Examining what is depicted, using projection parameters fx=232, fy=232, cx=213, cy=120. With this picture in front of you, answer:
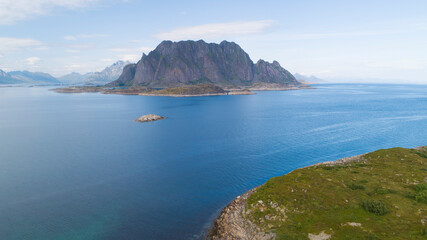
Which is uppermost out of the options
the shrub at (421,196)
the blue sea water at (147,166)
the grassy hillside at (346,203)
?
→ the shrub at (421,196)

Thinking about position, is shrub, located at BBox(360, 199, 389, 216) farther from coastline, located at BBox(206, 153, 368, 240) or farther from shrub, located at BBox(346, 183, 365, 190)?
coastline, located at BBox(206, 153, 368, 240)

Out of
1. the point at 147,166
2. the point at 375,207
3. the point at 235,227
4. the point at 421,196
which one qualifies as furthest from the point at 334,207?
the point at 147,166

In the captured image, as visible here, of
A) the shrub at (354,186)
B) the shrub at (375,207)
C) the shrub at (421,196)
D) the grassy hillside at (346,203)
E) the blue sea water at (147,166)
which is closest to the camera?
the grassy hillside at (346,203)

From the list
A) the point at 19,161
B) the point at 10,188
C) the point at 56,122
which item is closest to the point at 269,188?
the point at 10,188

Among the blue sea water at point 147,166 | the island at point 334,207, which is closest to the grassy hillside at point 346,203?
the island at point 334,207

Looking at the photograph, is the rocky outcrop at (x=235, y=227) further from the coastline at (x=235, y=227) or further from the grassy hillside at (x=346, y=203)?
the grassy hillside at (x=346, y=203)

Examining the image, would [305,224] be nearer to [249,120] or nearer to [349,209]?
[349,209]

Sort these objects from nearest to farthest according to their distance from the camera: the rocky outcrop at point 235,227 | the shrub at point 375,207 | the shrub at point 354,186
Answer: the rocky outcrop at point 235,227, the shrub at point 375,207, the shrub at point 354,186
